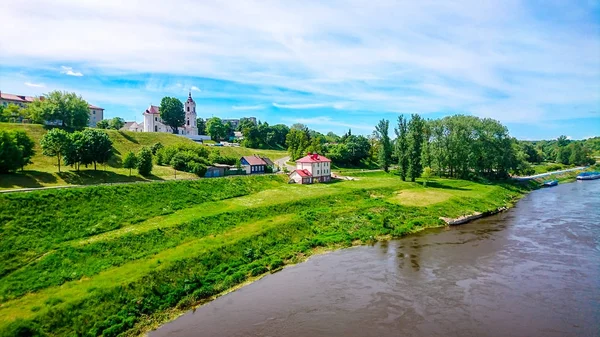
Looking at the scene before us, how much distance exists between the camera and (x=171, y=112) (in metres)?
98.7

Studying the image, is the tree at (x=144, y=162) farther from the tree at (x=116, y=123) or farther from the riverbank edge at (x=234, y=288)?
the tree at (x=116, y=123)

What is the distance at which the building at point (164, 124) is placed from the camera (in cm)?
9806

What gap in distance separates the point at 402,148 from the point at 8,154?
61488 mm

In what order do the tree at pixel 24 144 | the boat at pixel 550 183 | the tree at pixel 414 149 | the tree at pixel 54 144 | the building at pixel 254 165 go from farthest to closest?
the boat at pixel 550 183, the tree at pixel 414 149, the building at pixel 254 165, the tree at pixel 54 144, the tree at pixel 24 144

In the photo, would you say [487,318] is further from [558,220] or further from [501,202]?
[501,202]

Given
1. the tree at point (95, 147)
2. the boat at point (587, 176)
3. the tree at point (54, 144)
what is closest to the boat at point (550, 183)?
the boat at point (587, 176)

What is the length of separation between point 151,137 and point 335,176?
42.1 meters

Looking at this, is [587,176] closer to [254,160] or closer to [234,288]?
[254,160]

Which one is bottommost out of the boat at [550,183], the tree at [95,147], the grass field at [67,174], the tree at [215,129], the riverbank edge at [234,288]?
the riverbank edge at [234,288]

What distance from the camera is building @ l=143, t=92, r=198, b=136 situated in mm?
98062

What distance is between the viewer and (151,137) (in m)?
79.9

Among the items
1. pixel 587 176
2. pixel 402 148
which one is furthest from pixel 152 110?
pixel 587 176

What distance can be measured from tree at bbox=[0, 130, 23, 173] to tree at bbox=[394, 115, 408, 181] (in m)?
60.1

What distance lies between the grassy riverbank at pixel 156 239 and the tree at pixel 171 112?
5409 cm
